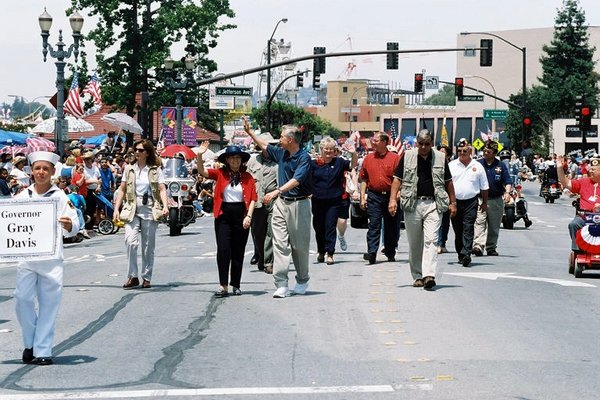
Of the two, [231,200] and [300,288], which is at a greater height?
[231,200]

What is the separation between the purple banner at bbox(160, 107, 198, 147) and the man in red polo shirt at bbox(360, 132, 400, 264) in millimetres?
29330

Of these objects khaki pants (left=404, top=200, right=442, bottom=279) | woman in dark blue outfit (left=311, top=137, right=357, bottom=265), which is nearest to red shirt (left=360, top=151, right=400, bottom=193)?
woman in dark blue outfit (left=311, top=137, right=357, bottom=265)

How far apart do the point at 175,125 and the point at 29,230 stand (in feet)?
127

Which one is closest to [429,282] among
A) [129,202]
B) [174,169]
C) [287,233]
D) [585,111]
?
[287,233]

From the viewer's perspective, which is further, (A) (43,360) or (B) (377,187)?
(B) (377,187)

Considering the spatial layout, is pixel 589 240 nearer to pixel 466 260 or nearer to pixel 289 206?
pixel 466 260

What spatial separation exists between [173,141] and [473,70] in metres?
115

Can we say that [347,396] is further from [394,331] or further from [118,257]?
[118,257]

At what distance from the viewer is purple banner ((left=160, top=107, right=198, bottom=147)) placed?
158 feet

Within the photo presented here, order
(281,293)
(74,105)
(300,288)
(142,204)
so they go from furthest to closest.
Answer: (74,105)
(142,204)
(300,288)
(281,293)

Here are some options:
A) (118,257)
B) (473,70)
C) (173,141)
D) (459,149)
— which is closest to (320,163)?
(459,149)

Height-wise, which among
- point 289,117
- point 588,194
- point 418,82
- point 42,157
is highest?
point 418,82

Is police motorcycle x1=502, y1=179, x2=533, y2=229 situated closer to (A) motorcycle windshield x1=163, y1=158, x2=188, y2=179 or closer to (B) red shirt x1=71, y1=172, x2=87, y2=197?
(A) motorcycle windshield x1=163, y1=158, x2=188, y2=179

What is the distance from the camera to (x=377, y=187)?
18.7 meters
